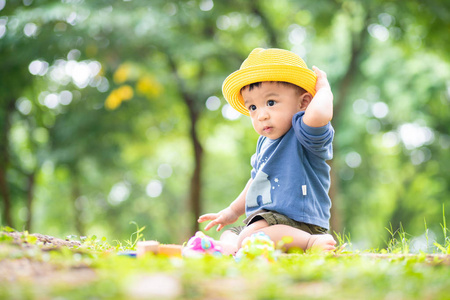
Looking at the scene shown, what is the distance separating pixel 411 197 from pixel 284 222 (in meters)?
15.9

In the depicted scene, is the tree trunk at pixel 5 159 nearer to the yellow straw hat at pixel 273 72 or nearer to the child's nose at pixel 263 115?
the yellow straw hat at pixel 273 72

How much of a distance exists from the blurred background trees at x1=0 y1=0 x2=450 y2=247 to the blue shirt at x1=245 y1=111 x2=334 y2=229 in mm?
1406

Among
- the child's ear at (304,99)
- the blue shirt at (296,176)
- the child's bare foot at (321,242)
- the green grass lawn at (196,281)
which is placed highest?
the child's ear at (304,99)

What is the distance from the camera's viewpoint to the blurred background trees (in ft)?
27.3

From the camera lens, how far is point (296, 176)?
302cm

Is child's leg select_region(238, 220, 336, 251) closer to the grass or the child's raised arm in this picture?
the child's raised arm

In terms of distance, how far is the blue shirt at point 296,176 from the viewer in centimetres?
295

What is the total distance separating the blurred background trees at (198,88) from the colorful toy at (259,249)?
2154 mm

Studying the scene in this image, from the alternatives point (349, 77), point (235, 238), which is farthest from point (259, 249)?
point (349, 77)

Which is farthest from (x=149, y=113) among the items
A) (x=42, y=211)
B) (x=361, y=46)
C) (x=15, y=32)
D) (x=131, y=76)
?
(x=42, y=211)

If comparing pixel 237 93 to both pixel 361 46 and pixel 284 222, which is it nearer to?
→ pixel 284 222

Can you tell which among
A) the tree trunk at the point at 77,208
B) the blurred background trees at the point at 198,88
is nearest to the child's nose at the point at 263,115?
the blurred background trees at the point at 198,88

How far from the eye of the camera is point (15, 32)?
7.89 meters

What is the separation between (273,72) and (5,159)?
1059 cm
